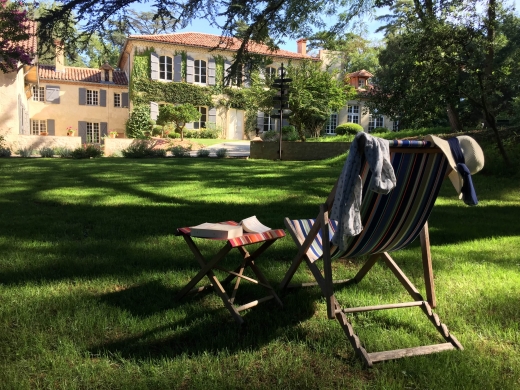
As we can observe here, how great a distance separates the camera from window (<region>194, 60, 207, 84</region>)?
94.5 feet

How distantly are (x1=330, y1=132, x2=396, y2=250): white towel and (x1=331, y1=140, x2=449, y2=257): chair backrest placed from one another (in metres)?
0.09

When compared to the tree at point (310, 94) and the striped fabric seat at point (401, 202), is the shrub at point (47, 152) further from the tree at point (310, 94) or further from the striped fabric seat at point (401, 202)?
the striped fabric seat at point (401, 202)

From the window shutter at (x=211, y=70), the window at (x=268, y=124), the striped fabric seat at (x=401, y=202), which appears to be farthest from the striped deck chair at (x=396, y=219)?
the window shutter at (x=211, y=70)

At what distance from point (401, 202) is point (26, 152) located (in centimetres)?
1773

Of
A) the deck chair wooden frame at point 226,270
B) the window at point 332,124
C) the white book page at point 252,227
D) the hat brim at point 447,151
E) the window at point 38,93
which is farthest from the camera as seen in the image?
the window at point 332,124

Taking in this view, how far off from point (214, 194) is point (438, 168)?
17.3 feet

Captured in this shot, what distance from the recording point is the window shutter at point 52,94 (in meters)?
26.9

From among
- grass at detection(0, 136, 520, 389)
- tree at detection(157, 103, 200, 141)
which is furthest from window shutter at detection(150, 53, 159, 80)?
grass at detection(0, 136, 520, 389)

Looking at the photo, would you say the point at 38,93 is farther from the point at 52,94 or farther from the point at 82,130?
the point at 82,130

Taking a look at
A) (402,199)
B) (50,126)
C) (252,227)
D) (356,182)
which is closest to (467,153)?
(402,199)

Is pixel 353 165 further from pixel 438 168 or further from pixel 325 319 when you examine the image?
pixel 325 319

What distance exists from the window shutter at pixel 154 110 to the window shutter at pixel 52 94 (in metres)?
6.32

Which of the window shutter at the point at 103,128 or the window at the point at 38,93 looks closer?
the window at the point at 38,93

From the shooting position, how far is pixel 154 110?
87.7ft
